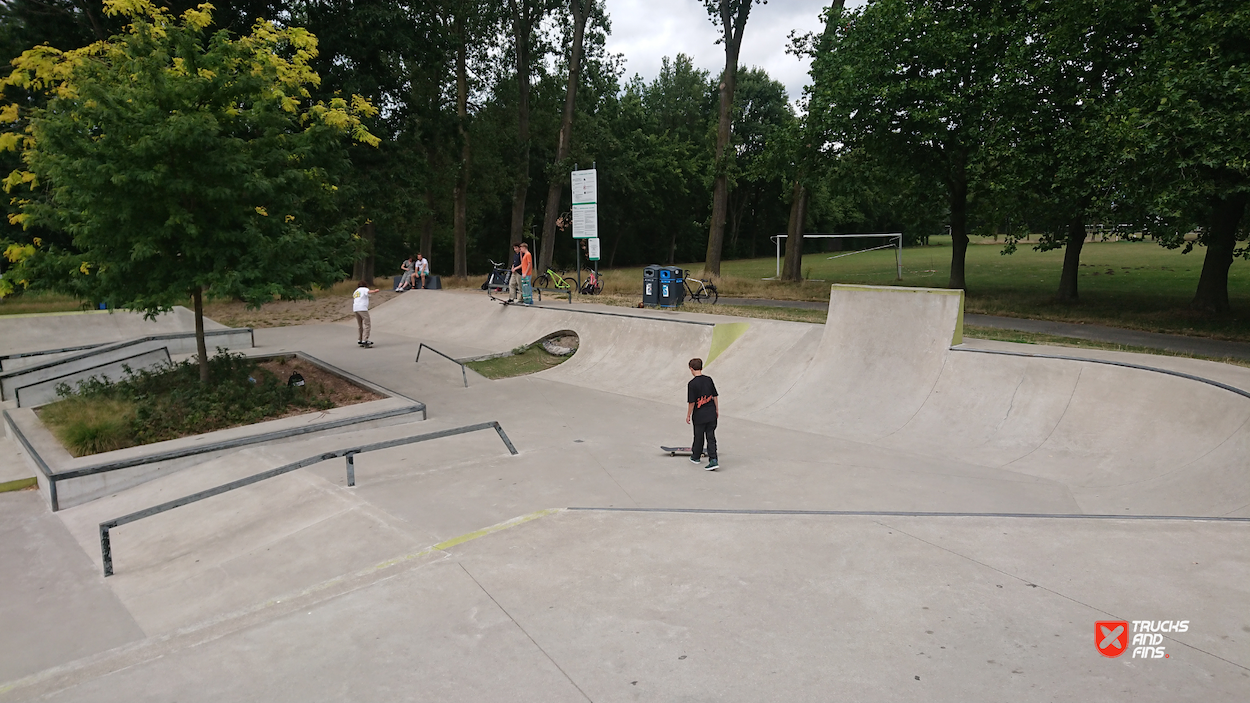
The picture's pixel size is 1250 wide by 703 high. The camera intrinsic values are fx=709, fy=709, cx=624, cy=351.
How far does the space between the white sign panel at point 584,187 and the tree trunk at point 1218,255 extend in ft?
→ 50.0

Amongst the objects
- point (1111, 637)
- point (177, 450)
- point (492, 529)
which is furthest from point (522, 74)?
point (1111, 637)

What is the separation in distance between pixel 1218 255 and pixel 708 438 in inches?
635

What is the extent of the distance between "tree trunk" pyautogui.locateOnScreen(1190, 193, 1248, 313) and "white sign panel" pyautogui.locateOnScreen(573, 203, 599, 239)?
15.3 m

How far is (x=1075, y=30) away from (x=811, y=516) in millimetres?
15977

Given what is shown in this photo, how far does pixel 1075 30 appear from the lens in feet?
53.0

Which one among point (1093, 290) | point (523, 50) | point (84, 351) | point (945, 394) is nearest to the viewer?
point (945, 394)

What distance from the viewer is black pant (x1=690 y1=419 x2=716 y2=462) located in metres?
7.89

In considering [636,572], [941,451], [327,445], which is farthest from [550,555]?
[941,451]

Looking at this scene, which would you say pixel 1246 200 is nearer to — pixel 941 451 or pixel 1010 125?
pixel 1010 125

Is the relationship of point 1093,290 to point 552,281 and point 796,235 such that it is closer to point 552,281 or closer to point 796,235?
point 796,235

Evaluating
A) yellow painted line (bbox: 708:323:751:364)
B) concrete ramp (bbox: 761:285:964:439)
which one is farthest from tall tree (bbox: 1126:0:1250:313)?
yellow painted line (bbox: 708:323:751:364)

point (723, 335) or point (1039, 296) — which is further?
point (1039, 296)

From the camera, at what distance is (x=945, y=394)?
10.5 m

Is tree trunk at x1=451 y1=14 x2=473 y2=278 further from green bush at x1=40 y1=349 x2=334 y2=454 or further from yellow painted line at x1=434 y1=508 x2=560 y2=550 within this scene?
yellow painted line at x1=434 y1=508 x2=560 y2=550
